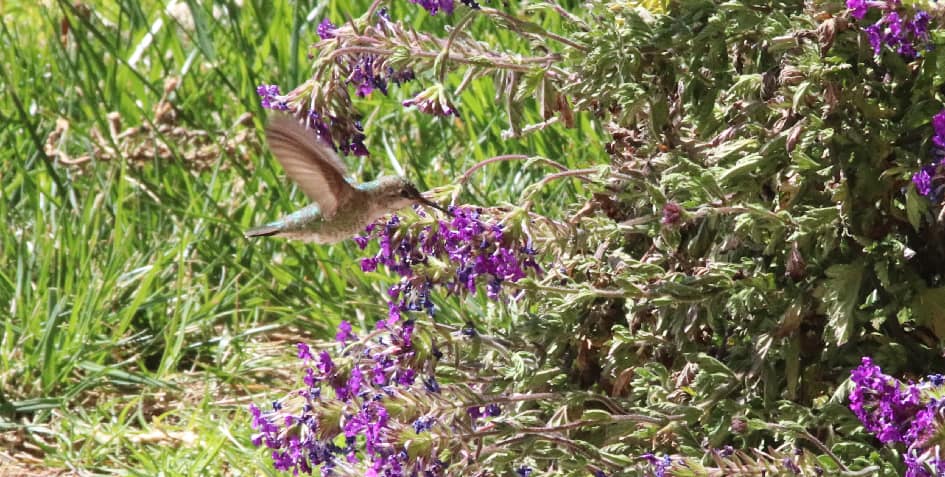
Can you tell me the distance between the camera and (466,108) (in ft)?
14.2

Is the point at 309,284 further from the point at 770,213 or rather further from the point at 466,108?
the point at 770,213

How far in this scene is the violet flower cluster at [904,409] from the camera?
6.56ft

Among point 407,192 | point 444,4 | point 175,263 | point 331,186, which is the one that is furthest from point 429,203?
point 175,263

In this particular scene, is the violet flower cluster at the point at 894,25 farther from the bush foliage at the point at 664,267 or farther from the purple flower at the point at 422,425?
the purple flower at the point at 422,425

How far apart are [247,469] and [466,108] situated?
4.99ft

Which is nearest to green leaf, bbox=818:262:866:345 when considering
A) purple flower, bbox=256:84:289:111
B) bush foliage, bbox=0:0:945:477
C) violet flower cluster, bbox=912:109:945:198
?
bush foliage, bbox=0:0:945:477

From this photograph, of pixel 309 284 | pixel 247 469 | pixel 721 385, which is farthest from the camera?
pixel 309 284

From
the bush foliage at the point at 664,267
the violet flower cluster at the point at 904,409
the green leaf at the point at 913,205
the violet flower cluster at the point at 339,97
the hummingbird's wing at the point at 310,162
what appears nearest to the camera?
the violet flower cluster at the point at 904,409

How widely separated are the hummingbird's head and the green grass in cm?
76

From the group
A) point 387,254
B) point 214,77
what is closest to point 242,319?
point 214,77

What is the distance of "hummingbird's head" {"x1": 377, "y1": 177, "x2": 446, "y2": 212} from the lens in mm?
2562

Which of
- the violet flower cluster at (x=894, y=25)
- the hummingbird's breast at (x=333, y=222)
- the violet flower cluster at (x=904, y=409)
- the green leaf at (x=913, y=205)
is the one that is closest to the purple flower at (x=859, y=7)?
the violet flower cluster at (x=894, y=25)

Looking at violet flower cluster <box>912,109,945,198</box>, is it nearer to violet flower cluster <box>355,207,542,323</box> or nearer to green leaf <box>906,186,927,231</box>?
green leaf <box>906,186,927,231</box>

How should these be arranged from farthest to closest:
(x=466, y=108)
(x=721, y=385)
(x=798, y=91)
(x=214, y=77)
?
(x=214, y=77)
(x=466, y=108)
(x=721, y=385)
(x=798, y=91)
